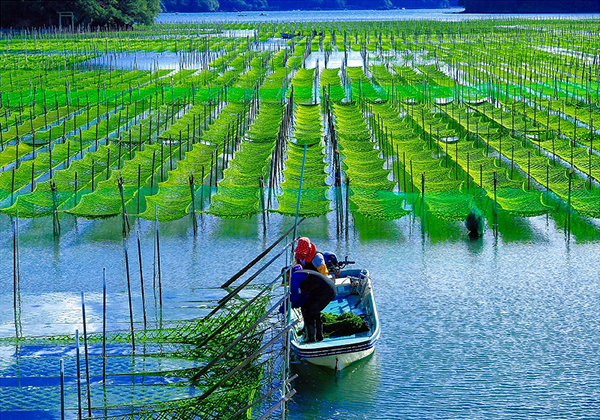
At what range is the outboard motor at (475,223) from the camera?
18.2 meters

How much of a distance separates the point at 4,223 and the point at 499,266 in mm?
11005

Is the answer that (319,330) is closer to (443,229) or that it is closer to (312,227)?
(312,227)

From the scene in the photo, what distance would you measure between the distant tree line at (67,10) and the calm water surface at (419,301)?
50.8m

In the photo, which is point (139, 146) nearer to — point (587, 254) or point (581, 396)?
point (587, 254)

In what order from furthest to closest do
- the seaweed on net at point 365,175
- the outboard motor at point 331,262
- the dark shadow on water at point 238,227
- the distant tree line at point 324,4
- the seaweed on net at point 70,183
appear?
the distant tree line at point 324,4 < the dark shadow on water at point 238,227 < the seaweed on net at point 365,175 < the seaweed on net at point 70,183 < the outboard motor at point 331,262

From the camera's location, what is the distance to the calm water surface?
1158 cm

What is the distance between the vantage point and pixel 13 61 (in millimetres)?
48625

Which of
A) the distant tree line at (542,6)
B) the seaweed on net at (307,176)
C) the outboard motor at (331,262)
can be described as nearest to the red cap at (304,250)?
the outboard motor at (331,262)

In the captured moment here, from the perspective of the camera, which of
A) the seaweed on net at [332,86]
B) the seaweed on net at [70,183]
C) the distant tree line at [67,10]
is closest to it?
the seaweed on net at [70,183]

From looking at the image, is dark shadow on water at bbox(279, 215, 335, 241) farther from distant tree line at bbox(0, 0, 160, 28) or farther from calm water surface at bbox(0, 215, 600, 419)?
distant tree line at bbox(0, 0, 160, 28)

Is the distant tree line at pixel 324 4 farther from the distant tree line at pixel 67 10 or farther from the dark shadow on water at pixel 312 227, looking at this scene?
the dark shadow on water at pixel 312 227

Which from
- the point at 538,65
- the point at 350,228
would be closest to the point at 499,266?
the point at 350,228

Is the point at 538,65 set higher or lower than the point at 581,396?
higher

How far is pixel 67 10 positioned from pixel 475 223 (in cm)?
5578
